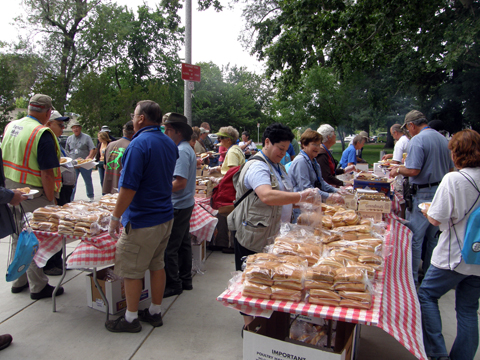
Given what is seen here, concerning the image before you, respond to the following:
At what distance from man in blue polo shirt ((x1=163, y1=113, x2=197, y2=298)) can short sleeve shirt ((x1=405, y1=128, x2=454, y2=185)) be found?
2555mm

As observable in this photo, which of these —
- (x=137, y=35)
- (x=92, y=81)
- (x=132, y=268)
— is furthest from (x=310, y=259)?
(x=137, y=35)

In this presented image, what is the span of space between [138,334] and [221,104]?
1452 inches

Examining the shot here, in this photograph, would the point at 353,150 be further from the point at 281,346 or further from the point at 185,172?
the point at 281,346

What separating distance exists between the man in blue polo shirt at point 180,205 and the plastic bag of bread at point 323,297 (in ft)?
6.23

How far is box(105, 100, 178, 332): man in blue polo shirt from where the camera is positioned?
2.64m

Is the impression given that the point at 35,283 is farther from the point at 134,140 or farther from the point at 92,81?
the point at 92,81

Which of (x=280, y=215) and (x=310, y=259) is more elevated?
(x=280, y=215)

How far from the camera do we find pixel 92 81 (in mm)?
20219

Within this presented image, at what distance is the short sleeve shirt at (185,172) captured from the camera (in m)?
3.38

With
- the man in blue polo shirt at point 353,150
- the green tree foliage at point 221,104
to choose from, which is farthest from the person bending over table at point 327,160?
the green tree foliage at point 221,104

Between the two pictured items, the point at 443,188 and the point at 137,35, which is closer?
the point at 443,188

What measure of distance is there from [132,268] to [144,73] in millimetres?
Answer: 33758

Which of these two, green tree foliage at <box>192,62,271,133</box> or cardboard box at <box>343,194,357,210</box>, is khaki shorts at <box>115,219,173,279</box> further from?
green tree foliage at <box>192,62,271,133</box>

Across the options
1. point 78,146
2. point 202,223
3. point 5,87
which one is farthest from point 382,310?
point 5,87
